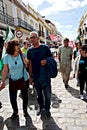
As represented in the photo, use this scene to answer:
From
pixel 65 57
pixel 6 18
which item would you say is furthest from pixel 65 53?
pixel 6 18

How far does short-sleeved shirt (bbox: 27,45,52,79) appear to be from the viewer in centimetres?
500

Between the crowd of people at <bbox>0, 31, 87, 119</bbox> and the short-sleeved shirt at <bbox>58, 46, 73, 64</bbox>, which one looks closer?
the crowd of people at <bbox>0, 31, 87, 119</bbox>

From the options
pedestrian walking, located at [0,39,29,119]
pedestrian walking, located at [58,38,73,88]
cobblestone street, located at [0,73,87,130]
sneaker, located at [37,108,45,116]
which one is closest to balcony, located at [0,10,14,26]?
pedestrian walking, located at [58,38,73,88]

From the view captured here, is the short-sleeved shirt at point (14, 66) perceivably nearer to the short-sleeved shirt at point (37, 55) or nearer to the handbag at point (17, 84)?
the handbag at point (17, 84)

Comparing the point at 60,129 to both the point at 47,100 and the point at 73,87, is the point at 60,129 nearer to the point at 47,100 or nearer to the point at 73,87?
the point at 47,100

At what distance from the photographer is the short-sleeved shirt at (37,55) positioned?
4996 mm

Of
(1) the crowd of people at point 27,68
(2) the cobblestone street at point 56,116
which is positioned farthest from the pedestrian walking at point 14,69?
(2) the cobblestone street at point 56,116

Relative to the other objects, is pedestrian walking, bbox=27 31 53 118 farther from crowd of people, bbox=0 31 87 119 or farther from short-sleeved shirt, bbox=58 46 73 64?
short-sleeved shirt, bbox=58 46 73 64

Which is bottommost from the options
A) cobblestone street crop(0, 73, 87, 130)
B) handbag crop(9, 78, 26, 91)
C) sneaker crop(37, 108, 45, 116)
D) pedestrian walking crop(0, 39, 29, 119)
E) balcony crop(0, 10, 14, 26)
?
cobblestone street crop(0, 73, 87, 130)

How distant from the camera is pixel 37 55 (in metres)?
5.02

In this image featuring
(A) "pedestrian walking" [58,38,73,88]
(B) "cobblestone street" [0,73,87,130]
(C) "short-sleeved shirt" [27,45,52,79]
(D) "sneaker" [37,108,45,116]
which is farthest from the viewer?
(A) "pedestrian walking" [58,38,73,88]

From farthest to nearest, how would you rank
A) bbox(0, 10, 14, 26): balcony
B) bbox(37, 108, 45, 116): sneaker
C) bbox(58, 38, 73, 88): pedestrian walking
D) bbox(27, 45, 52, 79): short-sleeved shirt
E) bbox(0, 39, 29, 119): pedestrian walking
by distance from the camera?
bbox(0, 10, 14, 26): balcony
bbox(58, 38, 73, 88): pedestrian walking
bbox(37, 108, 45, 116): sneaker
bbox(27, 45, 52, 79): short-sleeved shirt
bbox(0, 39, 29, 119): pedestrian walking

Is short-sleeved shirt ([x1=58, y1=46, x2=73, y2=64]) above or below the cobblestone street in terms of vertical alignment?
above

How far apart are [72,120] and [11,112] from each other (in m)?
1.50
